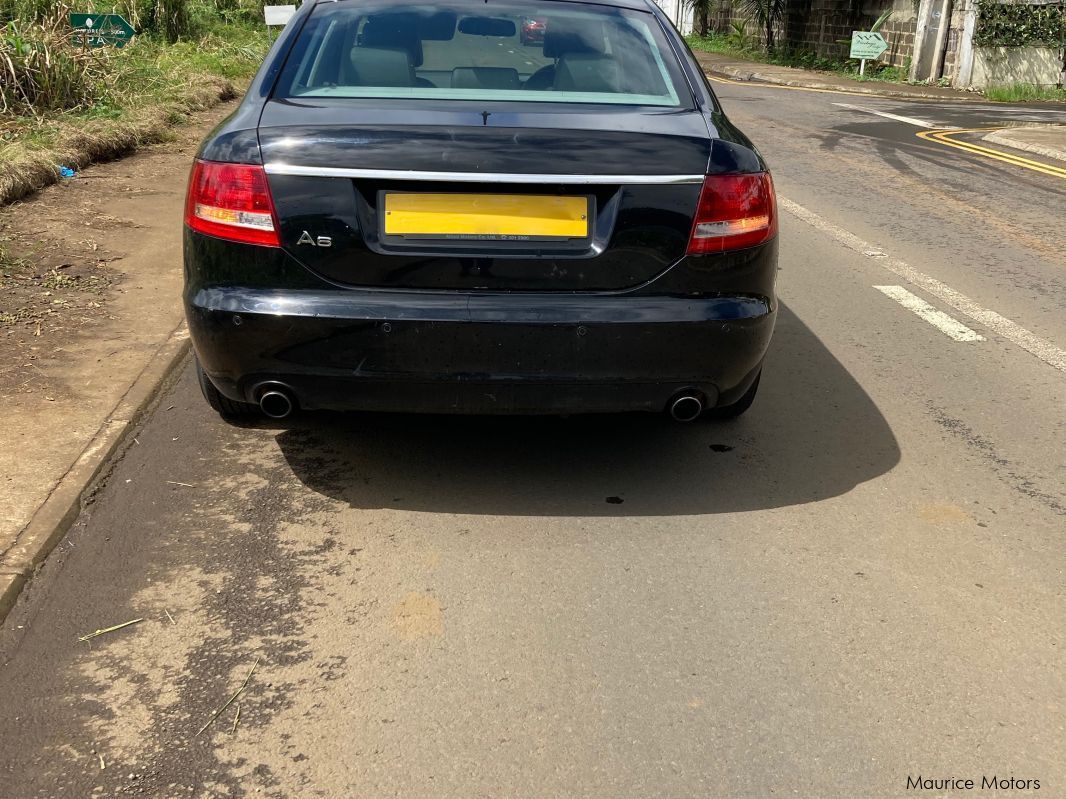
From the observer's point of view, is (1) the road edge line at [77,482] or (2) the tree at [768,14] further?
(2) the tree at [768,14]

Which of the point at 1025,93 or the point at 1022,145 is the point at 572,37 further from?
the point at 1025,93

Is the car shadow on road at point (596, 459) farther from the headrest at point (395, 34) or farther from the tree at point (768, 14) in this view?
→ the tree at point (768, 14)

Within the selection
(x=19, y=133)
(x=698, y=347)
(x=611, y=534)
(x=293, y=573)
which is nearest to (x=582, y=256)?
(x=698, y=347)

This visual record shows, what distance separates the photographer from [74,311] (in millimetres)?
5785

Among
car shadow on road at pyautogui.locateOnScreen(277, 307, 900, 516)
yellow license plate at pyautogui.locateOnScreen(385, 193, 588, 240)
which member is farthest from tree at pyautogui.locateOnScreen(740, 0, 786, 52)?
yellow license plate at pyautogui.locateOnScreen(385, 193, 588, 240)

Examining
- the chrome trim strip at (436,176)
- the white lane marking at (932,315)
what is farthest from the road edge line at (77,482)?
the white lane marking at (932,315)

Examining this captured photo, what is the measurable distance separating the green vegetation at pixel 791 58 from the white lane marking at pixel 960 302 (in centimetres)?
1953

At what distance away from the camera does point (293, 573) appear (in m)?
3.44

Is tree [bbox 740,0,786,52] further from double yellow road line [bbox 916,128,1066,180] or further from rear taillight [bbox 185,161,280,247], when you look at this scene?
rear taillight [bbox 185,161,280,247]

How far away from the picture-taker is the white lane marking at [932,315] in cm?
597

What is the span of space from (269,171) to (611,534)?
1.49m

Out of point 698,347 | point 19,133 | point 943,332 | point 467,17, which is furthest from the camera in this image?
point 19,133

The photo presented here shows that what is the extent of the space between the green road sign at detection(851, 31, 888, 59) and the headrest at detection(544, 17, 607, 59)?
79.1 feet

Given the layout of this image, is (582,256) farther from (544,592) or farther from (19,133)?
(19,133)
